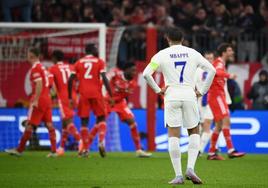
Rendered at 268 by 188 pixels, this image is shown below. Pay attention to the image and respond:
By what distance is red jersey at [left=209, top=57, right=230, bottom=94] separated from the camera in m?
18.2

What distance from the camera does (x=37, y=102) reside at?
1939 centimetres

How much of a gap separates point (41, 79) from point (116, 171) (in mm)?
4322

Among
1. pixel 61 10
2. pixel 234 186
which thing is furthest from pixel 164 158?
pixel 61 10

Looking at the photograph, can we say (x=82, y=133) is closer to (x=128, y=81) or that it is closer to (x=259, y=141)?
(x=128, y=81)

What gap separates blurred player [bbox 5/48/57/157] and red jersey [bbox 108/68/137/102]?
153cm

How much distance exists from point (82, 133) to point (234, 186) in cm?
721

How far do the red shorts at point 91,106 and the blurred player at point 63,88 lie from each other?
Result: 117 cm

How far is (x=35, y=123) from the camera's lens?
19609mm

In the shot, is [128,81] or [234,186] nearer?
[234,186]

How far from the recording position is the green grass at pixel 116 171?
13.1 m

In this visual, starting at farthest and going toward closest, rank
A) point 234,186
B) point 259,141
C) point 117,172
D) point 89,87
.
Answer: point 259,141 → point 89,87 → point 117,172 → point 234,186

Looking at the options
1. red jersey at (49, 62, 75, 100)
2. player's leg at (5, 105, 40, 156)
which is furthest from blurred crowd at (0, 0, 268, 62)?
player's leg at (5, 105, 40, 156)

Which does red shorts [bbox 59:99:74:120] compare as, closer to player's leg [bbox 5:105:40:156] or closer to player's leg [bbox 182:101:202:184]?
player's leg [bbox 5:105:40:156]

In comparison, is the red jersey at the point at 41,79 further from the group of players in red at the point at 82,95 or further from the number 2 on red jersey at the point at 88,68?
the number 2 on red jersey at the point at 88,68
